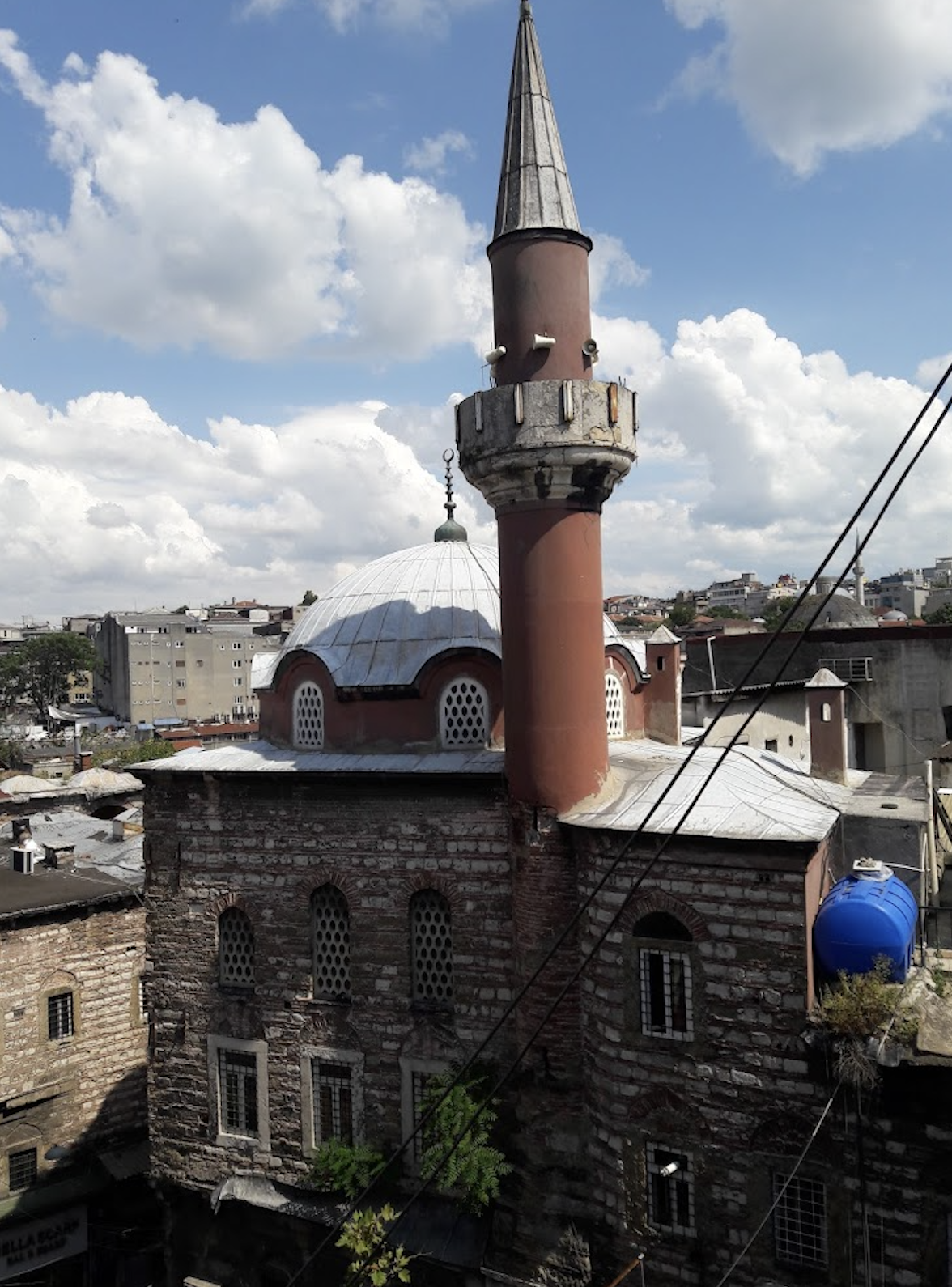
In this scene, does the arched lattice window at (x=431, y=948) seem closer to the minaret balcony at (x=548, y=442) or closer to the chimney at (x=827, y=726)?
the minaret balcony at (x=548, y=442)

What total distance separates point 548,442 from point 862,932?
6.54m

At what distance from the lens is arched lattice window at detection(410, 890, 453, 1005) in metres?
13.0

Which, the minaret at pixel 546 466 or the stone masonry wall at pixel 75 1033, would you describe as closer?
the minaret at pixel 546 466

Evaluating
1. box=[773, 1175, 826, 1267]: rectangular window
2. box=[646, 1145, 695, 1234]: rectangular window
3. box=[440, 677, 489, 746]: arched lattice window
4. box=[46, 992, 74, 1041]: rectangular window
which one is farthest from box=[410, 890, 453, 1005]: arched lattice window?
box=[46, 992, 74, 1041]: rectangular window

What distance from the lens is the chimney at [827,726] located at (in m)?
15.6

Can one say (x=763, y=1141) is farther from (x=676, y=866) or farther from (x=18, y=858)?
(x=18, y=858)

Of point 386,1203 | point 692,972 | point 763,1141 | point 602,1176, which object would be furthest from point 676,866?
point 386,1203

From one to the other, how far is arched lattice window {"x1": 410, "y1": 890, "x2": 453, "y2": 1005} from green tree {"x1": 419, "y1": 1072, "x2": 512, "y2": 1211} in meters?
1.11

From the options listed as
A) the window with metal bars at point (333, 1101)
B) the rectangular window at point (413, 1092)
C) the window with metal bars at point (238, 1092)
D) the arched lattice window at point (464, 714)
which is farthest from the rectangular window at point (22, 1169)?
the arched lattice window at point (464, 714)

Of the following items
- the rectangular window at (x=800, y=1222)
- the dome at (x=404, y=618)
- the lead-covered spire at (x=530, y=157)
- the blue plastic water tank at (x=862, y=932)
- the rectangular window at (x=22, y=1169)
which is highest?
the lead-covered spire at (x=530, y=157)

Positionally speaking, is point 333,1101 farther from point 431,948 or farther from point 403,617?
point 403,617

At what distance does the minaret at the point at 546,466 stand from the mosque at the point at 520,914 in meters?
0.04

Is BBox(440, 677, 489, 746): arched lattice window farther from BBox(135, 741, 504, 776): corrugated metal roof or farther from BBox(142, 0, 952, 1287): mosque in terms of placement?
BBox(135, 741, 504, 776): corrugated metal roof

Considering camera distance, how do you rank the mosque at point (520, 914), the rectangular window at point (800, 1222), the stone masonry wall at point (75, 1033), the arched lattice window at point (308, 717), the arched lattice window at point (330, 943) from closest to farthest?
the rectangular window at point (800, 1222) < the mosque at point (520, 914) < the arched lattice window at point (330, 943) < the arched lattice window at point (308, 717) < the stone masonry wall at point (75, 1033)
